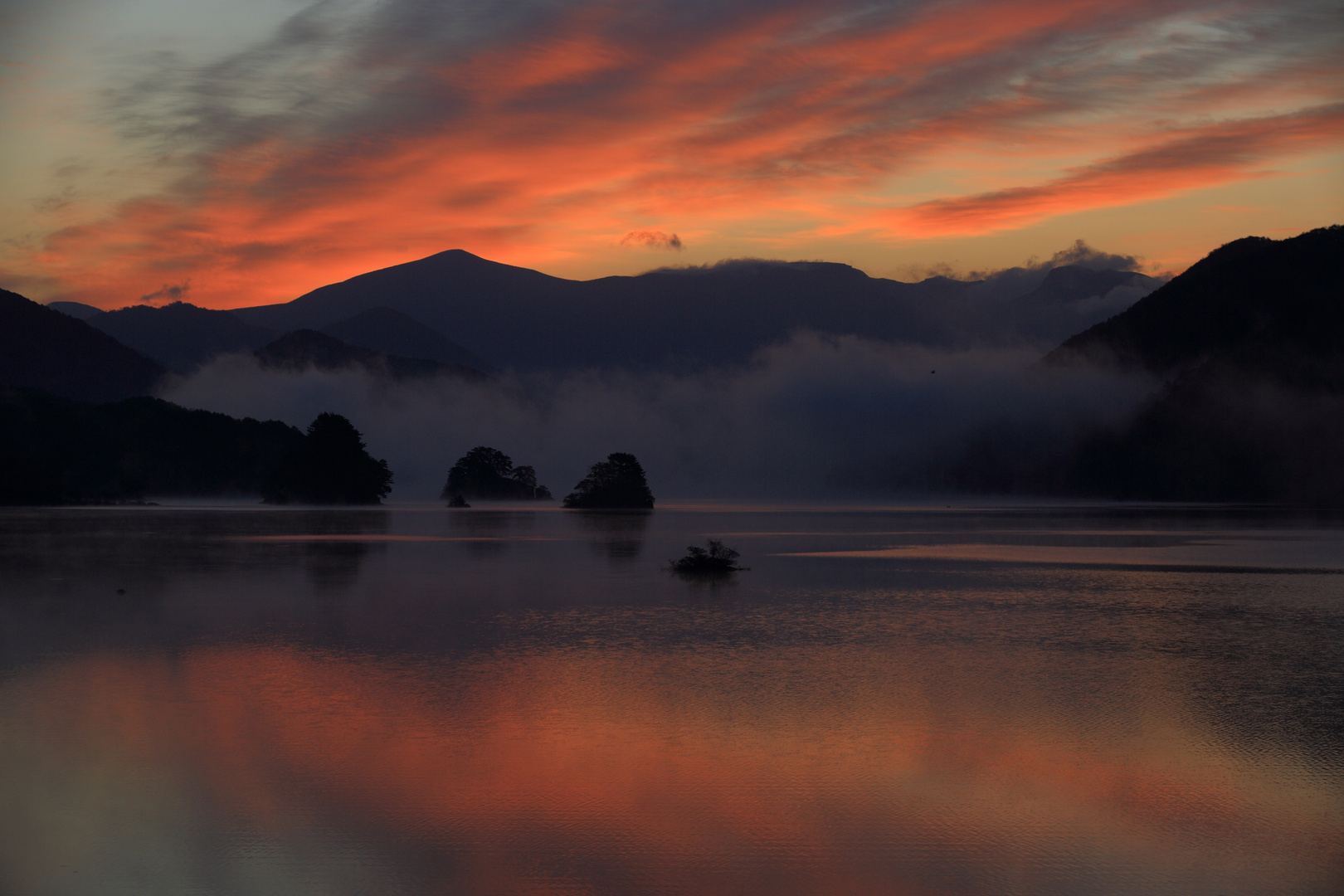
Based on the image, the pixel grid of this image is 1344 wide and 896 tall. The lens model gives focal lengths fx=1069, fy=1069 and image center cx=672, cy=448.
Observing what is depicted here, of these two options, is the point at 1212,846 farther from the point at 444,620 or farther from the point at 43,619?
the point at 43,619

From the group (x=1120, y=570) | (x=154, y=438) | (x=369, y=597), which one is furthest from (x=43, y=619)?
(x=154, y=438)

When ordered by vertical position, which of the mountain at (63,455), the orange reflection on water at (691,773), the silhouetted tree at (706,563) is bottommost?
the silhouetted tree at (706,563)

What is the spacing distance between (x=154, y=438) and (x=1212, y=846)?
213993mm

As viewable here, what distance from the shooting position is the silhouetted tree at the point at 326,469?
17388cm

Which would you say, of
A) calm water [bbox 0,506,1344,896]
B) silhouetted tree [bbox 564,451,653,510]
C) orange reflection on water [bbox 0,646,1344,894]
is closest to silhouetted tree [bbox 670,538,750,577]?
calm water [bbox 0,506,1344,896]

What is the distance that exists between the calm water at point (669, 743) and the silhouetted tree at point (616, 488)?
136 m

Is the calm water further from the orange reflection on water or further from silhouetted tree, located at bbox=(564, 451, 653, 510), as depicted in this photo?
silhouetted tree, located at bbox=(564, 451, 653, 510)

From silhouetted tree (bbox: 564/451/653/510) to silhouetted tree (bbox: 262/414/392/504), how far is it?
3726 cm

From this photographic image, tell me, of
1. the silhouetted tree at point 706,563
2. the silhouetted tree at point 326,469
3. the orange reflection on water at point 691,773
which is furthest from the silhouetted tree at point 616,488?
the orange reflection on water at point 691,773

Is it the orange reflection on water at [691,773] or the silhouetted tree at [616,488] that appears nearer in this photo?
the orange reflection on water at [691,773]

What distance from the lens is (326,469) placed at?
175500 mm

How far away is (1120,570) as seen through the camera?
4778 centimetres

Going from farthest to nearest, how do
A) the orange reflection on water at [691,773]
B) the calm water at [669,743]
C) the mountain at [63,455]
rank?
the mountain at [63,455]
the orange reflection on water at [691,773]
the calm water at [669,743]

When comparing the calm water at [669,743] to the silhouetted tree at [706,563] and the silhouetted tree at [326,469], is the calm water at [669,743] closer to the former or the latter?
the silhouetted tree at [706,563]
